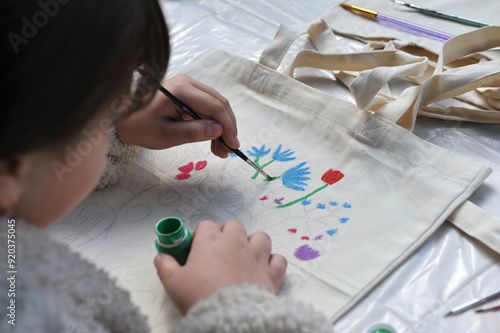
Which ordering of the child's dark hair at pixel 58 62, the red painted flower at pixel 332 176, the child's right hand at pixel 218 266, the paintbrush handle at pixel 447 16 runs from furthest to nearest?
the paintbrush handle at pixel 447 16
the red painted flower at pixel 332 176
the child's right hand at pixel 218 266
the child's dark hair at pixel 58 62

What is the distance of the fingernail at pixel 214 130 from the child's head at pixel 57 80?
7.2 inches

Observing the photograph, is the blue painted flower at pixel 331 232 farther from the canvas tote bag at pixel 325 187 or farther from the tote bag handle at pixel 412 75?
the tote bag handle at pixel 412 75

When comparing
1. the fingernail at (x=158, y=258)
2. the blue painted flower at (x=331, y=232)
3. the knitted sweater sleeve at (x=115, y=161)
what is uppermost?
the blue painted flower at (x=331, y=232)

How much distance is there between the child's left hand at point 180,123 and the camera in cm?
64

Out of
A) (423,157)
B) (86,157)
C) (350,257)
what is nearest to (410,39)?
(423,157)

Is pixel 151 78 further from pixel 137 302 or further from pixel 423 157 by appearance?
pixel 423 157

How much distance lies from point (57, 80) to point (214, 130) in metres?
0.29

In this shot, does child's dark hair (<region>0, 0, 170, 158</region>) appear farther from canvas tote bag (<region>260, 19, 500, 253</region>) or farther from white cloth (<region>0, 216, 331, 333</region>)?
canvas tote bag (<region>260, 19, 500, 253</region>)

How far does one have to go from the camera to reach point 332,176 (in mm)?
622

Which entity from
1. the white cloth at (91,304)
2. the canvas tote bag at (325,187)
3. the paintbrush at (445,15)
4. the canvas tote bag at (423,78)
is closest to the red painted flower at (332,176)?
the canvas tote bag at (325,187)

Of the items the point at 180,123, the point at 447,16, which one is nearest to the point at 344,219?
the point at 180,123

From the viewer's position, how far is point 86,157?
0.48 meters

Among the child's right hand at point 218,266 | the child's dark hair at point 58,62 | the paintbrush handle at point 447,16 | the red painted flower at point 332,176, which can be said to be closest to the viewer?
the child's dark hair at point 58,62

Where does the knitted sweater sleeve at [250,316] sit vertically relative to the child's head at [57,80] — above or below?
below
